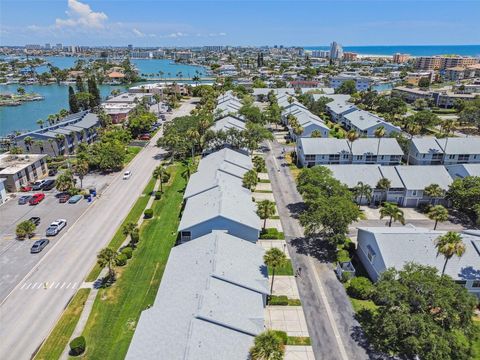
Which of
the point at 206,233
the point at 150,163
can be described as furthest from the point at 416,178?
the point at 150,163

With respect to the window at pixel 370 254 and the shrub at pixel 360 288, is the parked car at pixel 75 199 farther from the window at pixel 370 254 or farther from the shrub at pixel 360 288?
the window at pixel 370 254

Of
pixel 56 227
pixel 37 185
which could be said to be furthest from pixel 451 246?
pixel 37 185

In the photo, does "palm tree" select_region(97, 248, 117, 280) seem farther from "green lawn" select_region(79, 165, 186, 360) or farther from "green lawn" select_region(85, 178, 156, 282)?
"green lawn" select_region(85, 178, 156, 282)

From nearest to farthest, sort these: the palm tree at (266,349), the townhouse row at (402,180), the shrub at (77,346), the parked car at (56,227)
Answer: the palm tree at (266,349) < the shrub at (77,346) < the parked car at (56,227) < the townhouse row at (402,180)

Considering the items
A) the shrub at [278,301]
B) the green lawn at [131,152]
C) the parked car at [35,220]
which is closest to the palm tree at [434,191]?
the shrub at [278,301]

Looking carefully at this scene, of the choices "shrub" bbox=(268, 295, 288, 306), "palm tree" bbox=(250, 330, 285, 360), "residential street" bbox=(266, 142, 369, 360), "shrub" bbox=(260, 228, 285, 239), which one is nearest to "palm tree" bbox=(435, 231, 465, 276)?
"residential street" bbox=(266, 142, 369, 360)

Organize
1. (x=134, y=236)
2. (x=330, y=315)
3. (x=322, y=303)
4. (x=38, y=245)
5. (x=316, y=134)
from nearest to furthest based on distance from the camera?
(x=330, y=315) → (x=322, y=303) → (x=38, y=245) → (x=134, y=236) → (x=316, y=134)

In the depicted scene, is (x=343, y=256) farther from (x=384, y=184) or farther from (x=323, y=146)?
(x=323, y=146)
